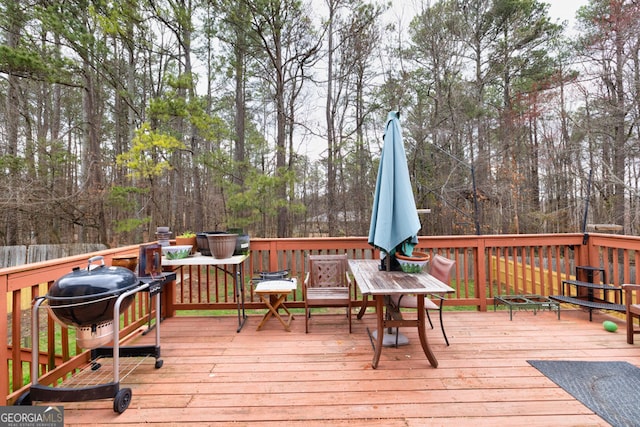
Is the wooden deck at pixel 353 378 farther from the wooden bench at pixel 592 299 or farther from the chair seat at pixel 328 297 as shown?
the chair seat at pixel 328 297

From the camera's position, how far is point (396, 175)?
253 cm

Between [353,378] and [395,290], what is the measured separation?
725 mm

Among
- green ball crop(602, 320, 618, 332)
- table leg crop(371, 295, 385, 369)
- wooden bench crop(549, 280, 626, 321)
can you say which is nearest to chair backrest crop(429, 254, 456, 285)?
table leg crop(371, 295, 385, 369)

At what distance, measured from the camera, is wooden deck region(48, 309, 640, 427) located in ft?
5.47

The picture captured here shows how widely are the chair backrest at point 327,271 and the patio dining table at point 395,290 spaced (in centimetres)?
64

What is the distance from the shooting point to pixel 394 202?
8.32ft

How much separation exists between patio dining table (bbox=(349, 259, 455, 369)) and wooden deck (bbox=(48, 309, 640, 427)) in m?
0.18

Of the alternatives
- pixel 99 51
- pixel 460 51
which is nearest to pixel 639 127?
pixel 460 51

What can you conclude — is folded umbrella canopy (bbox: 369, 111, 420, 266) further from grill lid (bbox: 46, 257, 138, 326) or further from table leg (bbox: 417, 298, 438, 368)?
grill lid (bbox: 46, 257, 138, 326)

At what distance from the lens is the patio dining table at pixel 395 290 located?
Result: 212cm

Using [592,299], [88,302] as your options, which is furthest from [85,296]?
[592,299]

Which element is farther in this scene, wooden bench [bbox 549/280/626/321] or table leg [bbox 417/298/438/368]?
wooden bench [bbox 549/280/626/321]

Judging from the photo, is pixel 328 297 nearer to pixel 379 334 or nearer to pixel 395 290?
pixel 379 334

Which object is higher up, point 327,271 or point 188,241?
point 188,241
